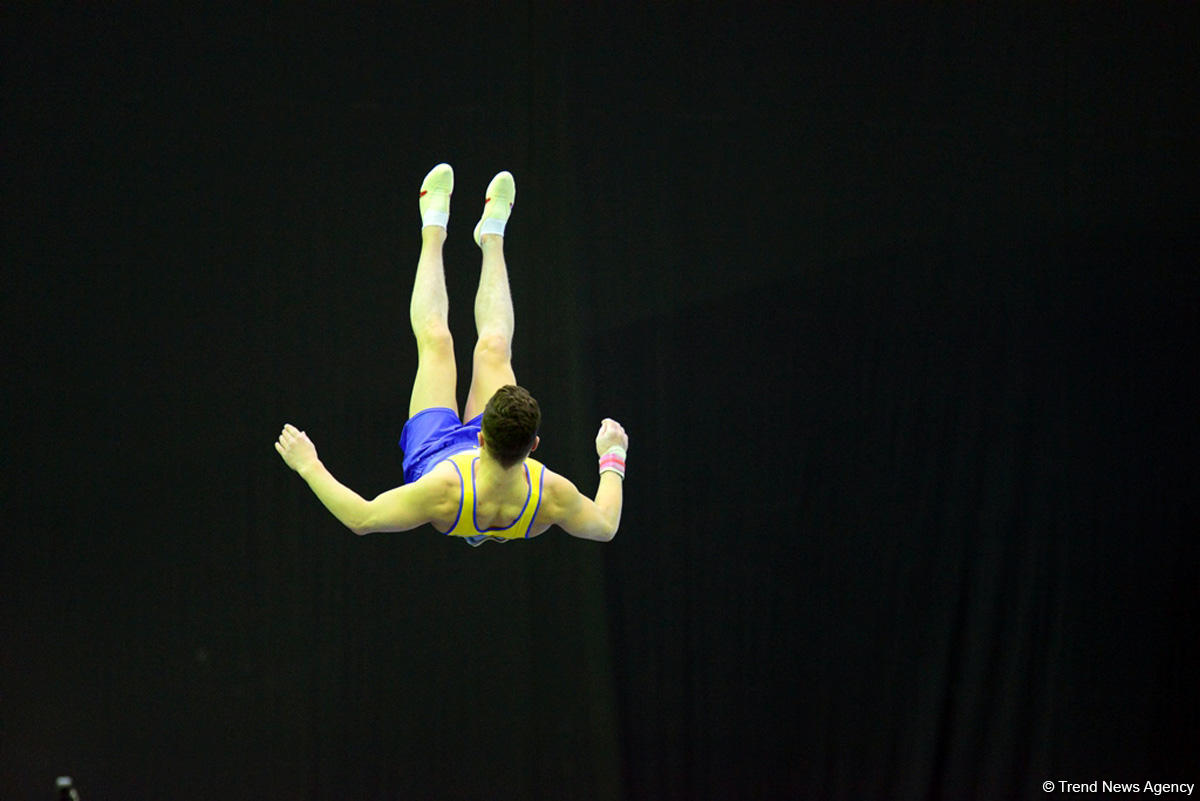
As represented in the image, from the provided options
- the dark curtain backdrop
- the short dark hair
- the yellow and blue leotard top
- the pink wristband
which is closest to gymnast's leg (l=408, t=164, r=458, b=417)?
the yellow and blue leotard top

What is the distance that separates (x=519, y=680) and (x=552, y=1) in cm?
289

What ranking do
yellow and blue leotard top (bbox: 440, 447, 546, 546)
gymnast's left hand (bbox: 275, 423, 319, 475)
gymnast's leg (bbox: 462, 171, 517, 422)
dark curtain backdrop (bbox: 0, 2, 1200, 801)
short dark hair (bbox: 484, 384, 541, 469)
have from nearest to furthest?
short dark hair (bbox: 484, 384, 541, 469) → gymnast's left hand (bbox: 275, 423, 319, 475) → yellow and blue leotard top (bbox: 440, 447, 546, 546) → gymnast's leg (bbox: 462, 171, 517, 422) → dark curtain backdrop (bbox: 0, 2, 1200, 801)

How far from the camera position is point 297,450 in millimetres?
3418

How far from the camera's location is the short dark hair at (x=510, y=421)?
10.8 feet

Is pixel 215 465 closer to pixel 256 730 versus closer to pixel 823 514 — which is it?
pixel 256 730

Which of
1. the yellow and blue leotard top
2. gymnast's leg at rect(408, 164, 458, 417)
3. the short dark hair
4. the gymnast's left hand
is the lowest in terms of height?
the yellow and blue leotard top

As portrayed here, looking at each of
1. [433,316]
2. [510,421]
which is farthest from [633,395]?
[510,421]

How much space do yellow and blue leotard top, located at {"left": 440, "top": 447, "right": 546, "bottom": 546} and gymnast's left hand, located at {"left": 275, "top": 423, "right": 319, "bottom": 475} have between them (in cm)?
38

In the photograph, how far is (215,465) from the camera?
527cm

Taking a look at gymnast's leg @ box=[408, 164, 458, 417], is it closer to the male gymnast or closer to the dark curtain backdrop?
the male gymnast

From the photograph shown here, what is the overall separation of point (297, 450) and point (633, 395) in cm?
237

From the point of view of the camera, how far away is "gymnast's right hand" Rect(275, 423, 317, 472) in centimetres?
341

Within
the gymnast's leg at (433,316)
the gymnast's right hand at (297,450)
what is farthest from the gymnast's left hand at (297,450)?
the gymnast's leg at (433,316)

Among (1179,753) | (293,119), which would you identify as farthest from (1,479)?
(1179,753)
